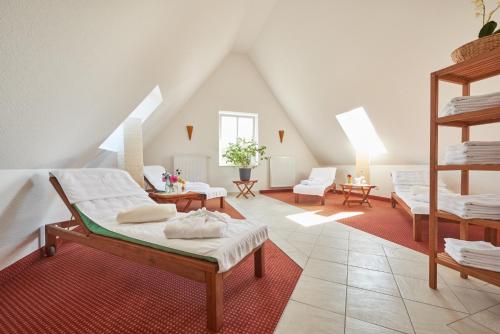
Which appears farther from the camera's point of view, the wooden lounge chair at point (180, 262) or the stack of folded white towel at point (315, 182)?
the stack of folded white towel at point (315, 182)

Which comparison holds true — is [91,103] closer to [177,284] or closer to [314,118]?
[177,284]

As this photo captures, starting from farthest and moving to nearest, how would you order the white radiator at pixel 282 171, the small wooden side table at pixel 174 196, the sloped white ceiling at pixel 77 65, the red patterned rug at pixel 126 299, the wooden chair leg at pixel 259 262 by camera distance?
the white radiator at pixel 282 171
the small wooden side table at pixel 174 196
the wooden chair leg at pixel 259 262
the red patterned rug at pixel 126 299
the sloped white ceiling at pixel 77 65

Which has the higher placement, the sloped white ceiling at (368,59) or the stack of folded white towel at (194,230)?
the sloped white ceiling at (368,59)

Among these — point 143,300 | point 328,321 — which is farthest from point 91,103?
point 328,321

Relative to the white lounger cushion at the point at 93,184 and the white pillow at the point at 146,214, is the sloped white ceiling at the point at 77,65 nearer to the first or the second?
the white lounger cushion at the point at 93,184

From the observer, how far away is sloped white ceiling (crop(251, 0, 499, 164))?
2.50m

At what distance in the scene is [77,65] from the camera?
1.47 meters

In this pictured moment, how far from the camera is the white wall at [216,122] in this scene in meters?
5.55

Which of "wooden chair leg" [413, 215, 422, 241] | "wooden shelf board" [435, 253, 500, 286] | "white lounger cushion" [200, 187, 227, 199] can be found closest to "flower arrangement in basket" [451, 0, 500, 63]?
"wooden shelf board" [435, 253, 500, 286]

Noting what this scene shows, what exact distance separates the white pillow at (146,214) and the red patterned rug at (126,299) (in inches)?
16.3

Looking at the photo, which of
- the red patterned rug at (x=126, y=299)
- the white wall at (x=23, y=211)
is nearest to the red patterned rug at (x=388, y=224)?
the red patterned rug at (x=126, y=299)

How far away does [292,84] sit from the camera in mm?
5297

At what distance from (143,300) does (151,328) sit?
0.29m

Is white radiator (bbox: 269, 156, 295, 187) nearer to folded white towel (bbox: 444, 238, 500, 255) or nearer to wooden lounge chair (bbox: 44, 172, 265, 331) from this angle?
wooden lounge chair (bbox: 44, 172, 265, 331)
